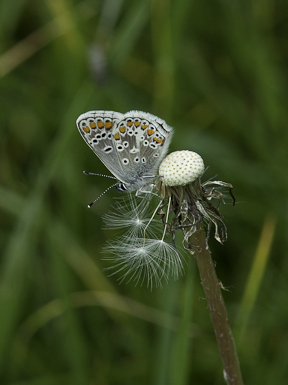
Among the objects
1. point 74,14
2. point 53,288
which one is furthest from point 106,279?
point 74,14

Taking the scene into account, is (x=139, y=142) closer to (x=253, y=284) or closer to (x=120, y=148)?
(x=120, y=148)

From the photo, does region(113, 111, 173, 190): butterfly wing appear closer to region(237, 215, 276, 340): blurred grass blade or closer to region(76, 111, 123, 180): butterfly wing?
region(76, 111, 123, 180): butterfly wing

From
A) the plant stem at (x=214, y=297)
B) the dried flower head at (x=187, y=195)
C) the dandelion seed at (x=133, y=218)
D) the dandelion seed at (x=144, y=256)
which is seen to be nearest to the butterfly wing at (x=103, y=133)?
the dandelion seed at (x=133, y=218)

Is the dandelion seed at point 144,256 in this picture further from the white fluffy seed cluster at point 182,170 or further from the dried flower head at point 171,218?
the white fluffy seed cluster at point 182,170

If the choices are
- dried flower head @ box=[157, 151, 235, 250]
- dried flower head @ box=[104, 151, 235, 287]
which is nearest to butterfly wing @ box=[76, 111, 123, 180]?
dried flower head @ box=[104, 151, 235, 287]

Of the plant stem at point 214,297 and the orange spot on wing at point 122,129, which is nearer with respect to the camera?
the plant stem at point 214,297

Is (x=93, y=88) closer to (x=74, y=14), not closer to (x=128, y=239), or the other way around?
(x=74, y=14)
